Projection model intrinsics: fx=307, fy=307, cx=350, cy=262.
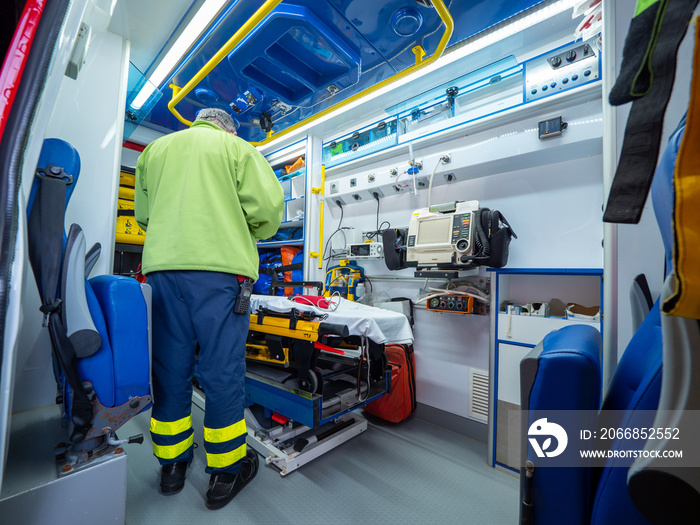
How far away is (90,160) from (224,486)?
6.16ft

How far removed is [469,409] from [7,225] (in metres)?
3.01

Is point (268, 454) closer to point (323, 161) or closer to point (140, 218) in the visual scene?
point (140, 218)

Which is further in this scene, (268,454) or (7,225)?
(268,454)

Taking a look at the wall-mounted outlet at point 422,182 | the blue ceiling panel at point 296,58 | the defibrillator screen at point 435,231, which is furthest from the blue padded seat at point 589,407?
the wall-mounted outlet at point 422,182

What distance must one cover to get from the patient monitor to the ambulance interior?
2cm

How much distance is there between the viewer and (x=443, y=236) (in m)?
2.45

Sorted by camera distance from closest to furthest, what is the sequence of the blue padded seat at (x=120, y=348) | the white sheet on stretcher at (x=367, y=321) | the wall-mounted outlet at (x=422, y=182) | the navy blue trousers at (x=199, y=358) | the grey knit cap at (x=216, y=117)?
the blue padded seat at (x=120, y=348), the navy blue trousers at (x=199, y=358), the white sheet on stretcher at (x=367, y=321), the grey knit cap at (x=216, y=117), the wall-mounted outlet at (x=422, y=182)

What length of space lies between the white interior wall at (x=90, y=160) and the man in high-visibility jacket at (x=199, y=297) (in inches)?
8.0

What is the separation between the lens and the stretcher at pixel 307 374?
1.88 meters

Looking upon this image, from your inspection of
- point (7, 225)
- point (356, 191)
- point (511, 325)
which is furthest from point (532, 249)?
point (7, 225)

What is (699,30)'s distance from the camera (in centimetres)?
35

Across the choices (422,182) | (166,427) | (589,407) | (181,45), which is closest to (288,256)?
(422,182)

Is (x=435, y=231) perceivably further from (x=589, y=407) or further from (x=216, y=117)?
(x=589, y=407)

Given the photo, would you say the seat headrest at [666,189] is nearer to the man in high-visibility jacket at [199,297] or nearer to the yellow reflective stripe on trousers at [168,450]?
the man in high-visibility jacket at [199,297]
